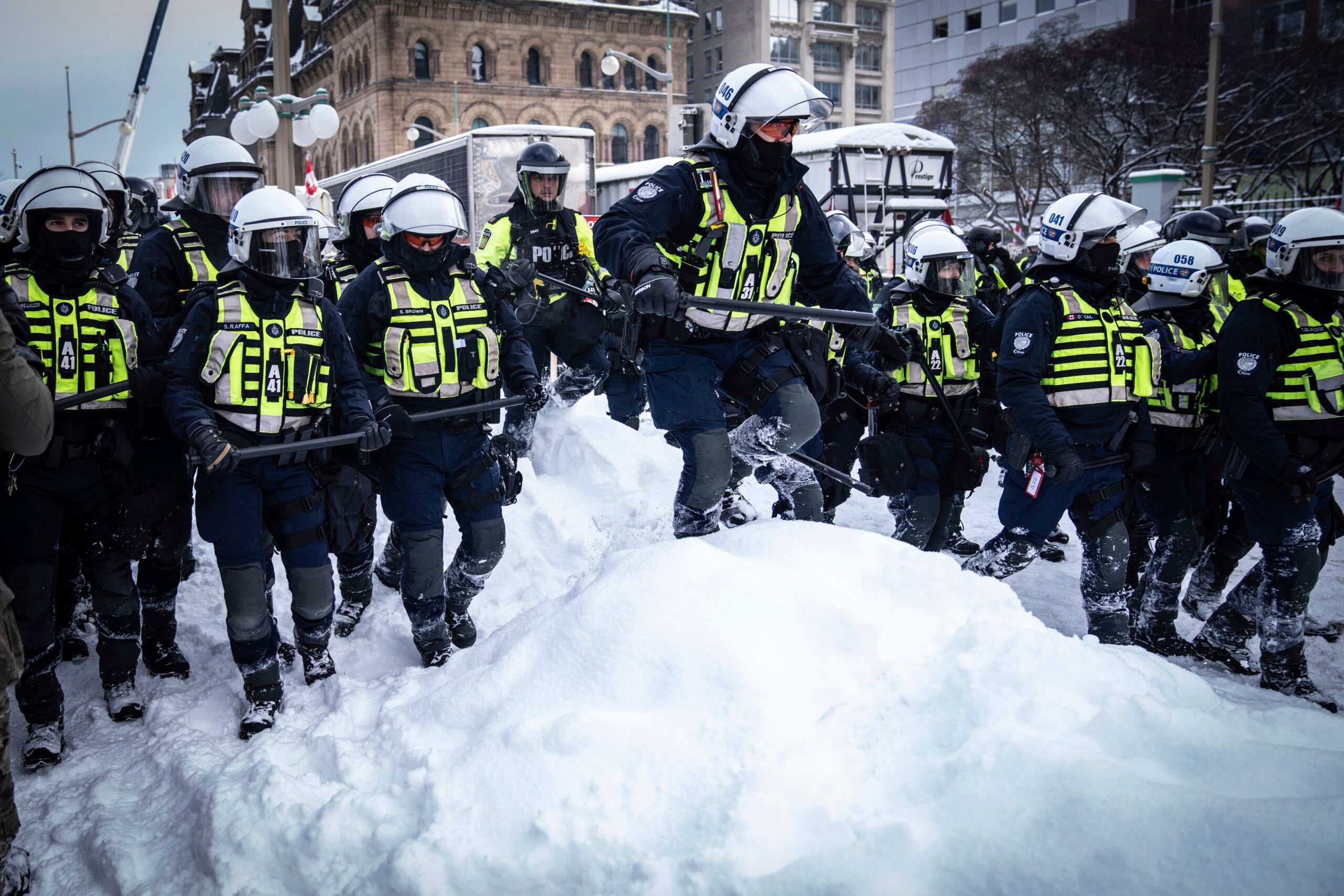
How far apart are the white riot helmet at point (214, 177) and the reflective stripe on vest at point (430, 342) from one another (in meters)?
0.95

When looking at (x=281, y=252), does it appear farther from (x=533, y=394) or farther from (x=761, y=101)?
(x=761, y=101)

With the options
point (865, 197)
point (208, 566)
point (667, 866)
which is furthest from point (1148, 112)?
point (667, 866)

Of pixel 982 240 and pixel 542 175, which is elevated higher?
pixel 542 175

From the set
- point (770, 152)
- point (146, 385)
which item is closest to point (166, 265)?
point (146, 385)

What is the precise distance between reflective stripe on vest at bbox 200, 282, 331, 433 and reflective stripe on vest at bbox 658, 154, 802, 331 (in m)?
1.54

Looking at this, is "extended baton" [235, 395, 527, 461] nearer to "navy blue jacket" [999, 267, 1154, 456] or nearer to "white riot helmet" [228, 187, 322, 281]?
"white riot helmet" [228, 187, 322, 281]

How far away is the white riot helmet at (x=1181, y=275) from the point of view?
5.52 meters

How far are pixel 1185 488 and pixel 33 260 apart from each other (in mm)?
5521

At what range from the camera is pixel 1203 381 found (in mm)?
5426

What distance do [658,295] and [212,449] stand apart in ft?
5.84

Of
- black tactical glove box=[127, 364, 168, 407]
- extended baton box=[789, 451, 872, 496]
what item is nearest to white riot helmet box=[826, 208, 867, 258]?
extended baton box=[789, 451, 872, 496]

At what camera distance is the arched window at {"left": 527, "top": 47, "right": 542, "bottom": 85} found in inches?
2002

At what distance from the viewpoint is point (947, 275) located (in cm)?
615

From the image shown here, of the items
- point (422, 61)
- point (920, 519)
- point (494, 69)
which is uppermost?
point (422, 61)
